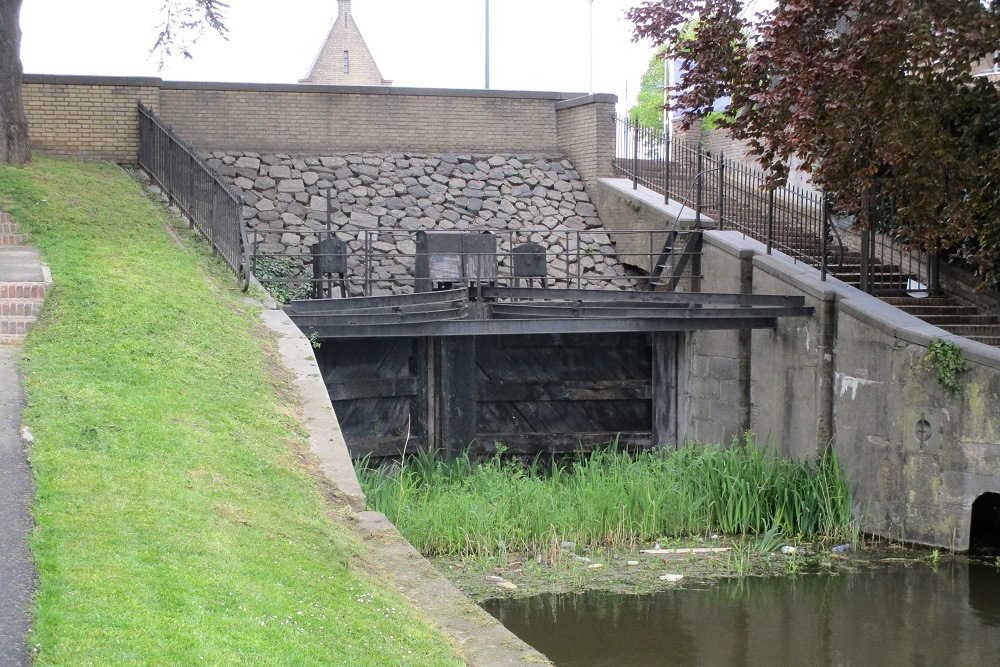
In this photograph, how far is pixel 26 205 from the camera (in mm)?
16141

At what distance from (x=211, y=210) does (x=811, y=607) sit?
10.1m

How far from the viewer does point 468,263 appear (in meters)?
17.0

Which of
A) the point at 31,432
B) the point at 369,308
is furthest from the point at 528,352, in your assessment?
the point at 31,432

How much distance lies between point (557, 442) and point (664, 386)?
2.06m

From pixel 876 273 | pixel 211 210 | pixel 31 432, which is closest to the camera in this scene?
pixel 31 432

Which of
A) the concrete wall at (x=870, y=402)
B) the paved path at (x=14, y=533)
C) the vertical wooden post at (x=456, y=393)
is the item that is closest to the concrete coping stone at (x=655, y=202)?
the concrete wall at (x=870, y=402)

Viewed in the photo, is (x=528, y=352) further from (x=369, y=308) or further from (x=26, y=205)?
(x=26, y=205)

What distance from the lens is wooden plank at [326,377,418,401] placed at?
51.3 feet

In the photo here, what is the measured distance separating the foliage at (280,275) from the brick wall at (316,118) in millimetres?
4487

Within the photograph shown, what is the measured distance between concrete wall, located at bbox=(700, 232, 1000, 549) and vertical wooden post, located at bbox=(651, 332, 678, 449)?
958mm

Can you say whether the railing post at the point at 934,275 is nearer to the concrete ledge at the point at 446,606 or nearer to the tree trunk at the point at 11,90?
the concrete ledge at the point at 446,606

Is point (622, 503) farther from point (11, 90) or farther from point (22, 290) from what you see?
point (11, 90)

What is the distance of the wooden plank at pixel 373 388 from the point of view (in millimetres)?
15641

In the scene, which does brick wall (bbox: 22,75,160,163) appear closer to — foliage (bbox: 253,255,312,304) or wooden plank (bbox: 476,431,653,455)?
foliage (bbox: 253,255,312,304)
